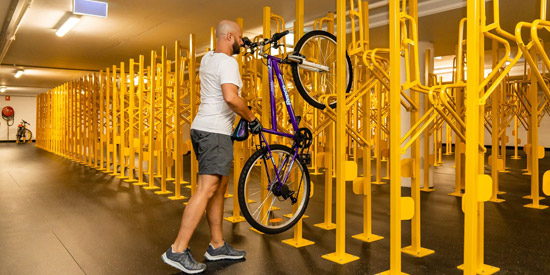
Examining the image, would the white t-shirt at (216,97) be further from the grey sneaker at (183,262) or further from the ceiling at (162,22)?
the ceiling at (162,22)

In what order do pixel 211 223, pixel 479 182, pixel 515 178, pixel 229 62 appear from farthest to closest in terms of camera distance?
1. pixel 515 178
2. pixel 211 223
3. pixel 229 62
4. pixel 479 182

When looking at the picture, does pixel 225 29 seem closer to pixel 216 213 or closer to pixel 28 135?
pixel 216 213

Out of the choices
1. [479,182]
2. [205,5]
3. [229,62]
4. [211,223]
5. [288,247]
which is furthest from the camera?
[205,5]

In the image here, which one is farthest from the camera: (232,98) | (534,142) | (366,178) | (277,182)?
(534,142)

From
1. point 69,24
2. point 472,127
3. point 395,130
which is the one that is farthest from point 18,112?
point 472,127

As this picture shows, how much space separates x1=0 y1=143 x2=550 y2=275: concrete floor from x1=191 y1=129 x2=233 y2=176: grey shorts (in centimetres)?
66

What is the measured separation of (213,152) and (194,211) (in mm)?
388

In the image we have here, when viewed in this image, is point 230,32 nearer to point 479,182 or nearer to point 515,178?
point 479,182

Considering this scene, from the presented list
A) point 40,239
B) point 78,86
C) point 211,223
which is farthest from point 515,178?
point 78,86

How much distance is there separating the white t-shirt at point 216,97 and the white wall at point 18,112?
23255 millimetres

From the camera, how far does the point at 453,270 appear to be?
267cm

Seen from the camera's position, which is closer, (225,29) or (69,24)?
(225,29)

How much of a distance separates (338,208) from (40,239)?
8.12 feet

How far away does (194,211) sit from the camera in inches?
102
